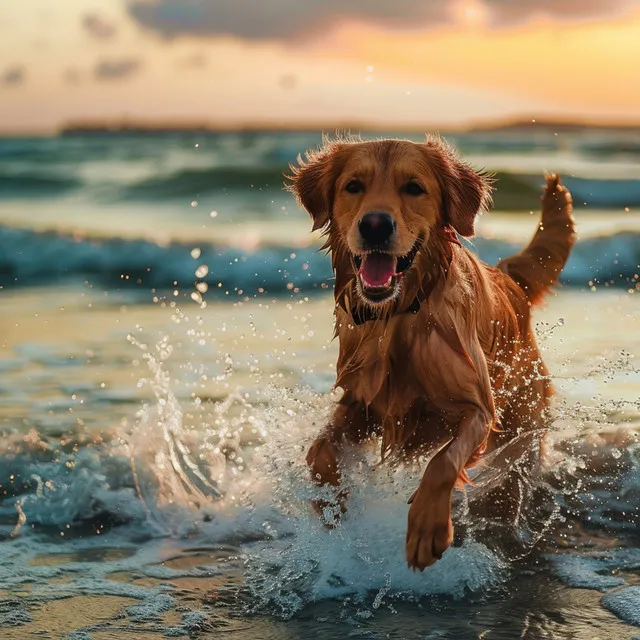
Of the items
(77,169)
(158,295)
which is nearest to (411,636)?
(158,295)

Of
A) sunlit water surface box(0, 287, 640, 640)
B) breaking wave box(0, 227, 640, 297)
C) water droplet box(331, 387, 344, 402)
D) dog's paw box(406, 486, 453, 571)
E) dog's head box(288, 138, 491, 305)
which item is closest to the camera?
dog's paw box(406, 486, 453, 571)

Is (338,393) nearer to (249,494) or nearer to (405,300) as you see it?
(249,494)

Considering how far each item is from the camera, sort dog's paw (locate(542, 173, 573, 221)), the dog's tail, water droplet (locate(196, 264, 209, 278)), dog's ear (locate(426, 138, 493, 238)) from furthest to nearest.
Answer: water droplet (locate(196, 264, 209, 278)) < dog's paw (locate(542, 173, 573, 221)) < the dog's tail < dog's ear (locate(426, 138, 493, 238))

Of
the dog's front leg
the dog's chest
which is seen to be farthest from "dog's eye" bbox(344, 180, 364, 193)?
the dog's front leg

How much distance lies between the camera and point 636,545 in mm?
4438

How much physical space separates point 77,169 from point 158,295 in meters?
10.3

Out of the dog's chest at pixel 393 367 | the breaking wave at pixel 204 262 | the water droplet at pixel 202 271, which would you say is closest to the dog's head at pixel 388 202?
the dog's chest at pixel 393 367

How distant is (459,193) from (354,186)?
0.40m

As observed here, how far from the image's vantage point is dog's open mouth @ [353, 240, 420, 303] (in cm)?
385

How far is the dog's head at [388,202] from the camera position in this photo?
3814 millimetres

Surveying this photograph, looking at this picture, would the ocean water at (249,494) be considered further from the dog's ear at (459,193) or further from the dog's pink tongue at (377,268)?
the dog's ear at (459,193)

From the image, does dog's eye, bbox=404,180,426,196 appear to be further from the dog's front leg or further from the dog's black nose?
the dog's front leg

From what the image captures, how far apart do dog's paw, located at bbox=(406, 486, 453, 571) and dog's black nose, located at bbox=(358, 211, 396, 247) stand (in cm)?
89

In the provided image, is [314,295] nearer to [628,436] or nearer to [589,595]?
[628,436]
